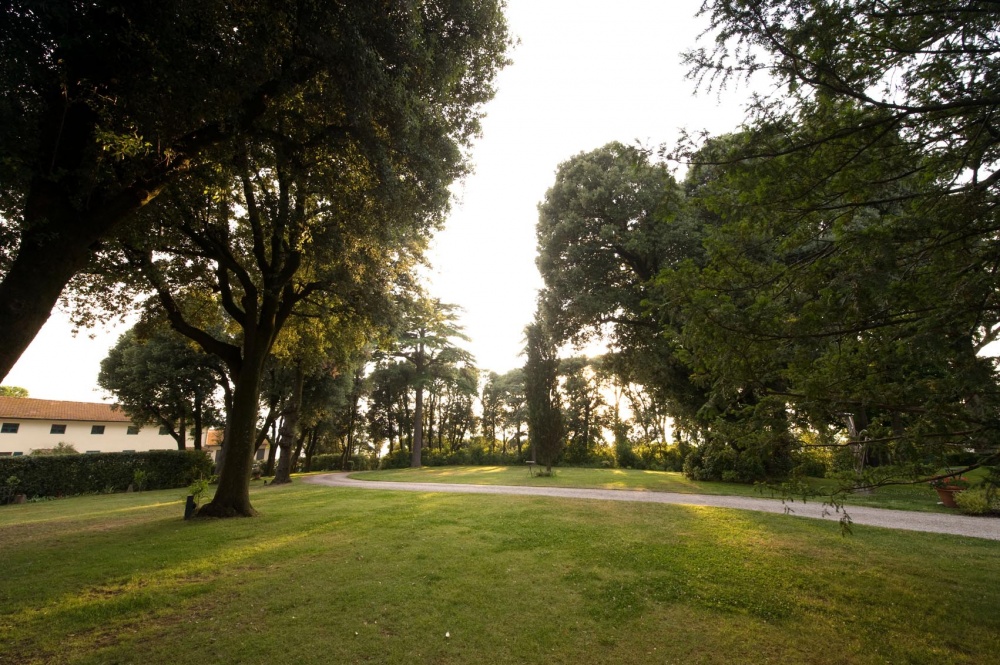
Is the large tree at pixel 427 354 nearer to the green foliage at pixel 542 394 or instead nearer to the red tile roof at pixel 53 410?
the green foliage at pixel 542 394

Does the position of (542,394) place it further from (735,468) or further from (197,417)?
(197,417)

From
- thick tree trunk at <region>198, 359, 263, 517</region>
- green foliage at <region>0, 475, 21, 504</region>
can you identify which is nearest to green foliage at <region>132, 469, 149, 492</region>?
green foliage at <region>0, 475, 21, 504</region>

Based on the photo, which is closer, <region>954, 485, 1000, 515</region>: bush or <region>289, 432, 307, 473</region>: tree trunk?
<region>954, 485, 1000, 515</region>: bush

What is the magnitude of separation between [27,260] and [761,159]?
328 inches

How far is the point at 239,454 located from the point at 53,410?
152 feet

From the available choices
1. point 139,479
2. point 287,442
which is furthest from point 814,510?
point 139,479

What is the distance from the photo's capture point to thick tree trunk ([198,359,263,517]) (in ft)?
34.9

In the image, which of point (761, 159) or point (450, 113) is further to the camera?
point (450, 113)

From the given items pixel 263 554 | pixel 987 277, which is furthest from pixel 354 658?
pixel 987 277

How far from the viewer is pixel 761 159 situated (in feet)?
12.9

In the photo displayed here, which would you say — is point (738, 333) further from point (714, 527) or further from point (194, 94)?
point (194, 94)

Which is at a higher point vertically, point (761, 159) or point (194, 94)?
point (194, 94)

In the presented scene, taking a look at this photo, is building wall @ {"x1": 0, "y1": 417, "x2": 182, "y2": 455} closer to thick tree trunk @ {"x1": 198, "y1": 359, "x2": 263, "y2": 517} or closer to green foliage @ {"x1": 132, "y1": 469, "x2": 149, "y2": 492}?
green foliage @ {"x1": 132, "y1": 469, "x2": 149, "y2": 492}

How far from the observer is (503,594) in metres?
5.06
